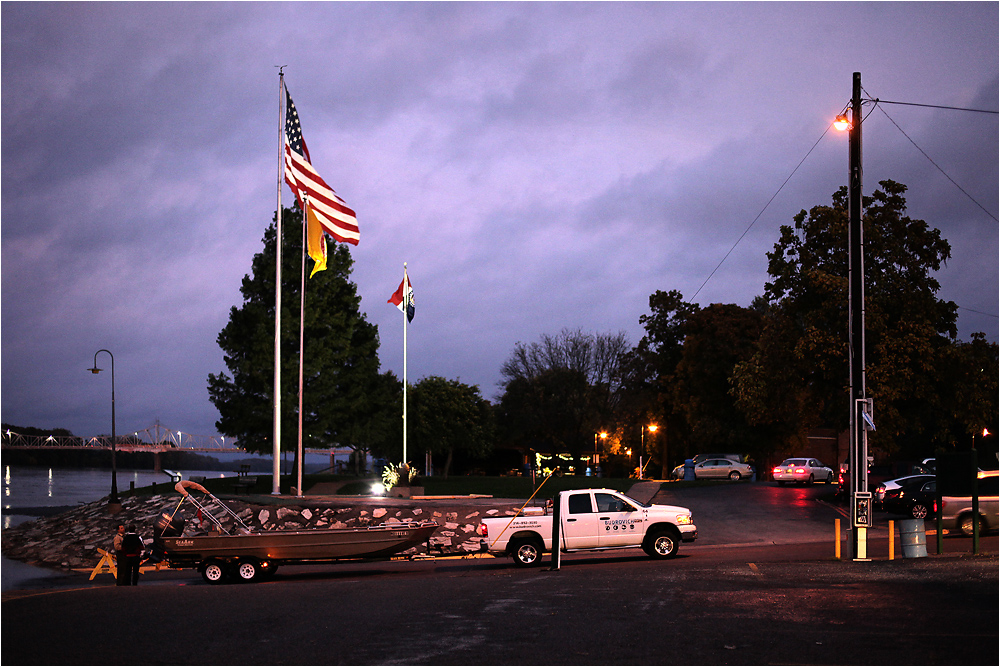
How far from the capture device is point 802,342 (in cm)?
3312

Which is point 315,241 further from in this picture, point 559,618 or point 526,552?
point 559,618

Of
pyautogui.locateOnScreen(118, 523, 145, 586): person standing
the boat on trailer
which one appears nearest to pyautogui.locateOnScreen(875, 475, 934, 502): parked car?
the boat on trailer

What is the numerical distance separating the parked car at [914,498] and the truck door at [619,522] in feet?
39.5

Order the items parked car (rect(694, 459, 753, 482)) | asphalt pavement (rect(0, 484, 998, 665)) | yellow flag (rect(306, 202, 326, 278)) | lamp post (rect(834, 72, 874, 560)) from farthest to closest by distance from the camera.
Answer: parked car (rect(694, 459, 753, 482)), yellow flag (rect(306, 202, 326, 278)), lamp post (rect(834, 72, 874, 560)), asphalt pavement (rect(0, 484, 998, 665))

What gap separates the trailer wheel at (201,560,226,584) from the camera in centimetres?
2064

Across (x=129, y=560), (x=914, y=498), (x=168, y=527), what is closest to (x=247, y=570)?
(x=168, y=527)

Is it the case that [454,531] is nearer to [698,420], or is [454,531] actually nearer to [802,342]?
[802,342]

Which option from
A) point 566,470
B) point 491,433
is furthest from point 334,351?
point 566,470

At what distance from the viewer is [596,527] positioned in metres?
21.6

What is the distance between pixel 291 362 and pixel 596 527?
25810mm

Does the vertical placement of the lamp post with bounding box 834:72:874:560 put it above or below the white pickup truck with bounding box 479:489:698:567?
above

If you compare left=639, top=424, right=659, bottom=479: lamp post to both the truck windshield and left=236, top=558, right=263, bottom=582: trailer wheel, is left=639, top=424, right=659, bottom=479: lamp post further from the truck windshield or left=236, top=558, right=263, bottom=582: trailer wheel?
left=236, top=558, right=263, bottom=582: trailer wheel

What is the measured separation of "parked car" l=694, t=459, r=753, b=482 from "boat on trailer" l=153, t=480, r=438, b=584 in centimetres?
3361

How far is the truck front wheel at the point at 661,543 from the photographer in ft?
71.1
